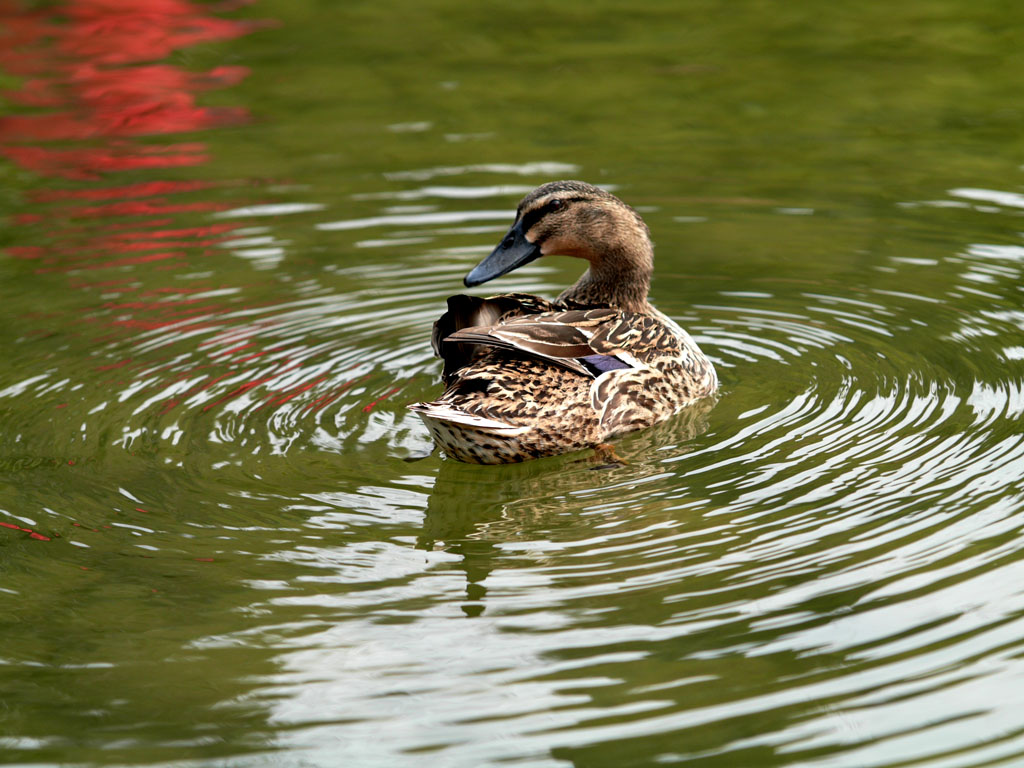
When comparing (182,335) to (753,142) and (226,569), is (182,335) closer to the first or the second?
(226,569)

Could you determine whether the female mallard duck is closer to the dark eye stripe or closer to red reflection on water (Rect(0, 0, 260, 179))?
the dark eye stripe

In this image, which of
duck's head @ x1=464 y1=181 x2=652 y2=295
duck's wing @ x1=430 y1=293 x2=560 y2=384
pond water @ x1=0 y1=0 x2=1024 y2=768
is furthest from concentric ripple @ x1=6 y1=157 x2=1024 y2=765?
duck's head @ x1=464 y1=181 x2=652 y2=295

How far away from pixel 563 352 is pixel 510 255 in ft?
3.32

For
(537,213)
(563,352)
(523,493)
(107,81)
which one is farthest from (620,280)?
(107,81)

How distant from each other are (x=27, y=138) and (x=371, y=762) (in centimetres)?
899

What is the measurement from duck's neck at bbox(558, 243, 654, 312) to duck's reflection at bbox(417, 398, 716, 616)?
914 millimetres

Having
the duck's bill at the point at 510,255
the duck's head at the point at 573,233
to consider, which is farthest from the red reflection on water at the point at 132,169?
the duck's head at the point at 573,233

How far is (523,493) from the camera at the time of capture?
6105mm

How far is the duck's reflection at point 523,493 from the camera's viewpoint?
18.4 ft

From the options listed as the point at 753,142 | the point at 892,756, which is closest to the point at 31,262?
the point at 753,142

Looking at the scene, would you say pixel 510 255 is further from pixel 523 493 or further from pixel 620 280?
pixel 523 493

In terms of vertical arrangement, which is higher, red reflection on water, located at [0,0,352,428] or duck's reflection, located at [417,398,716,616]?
red reflection on water, located at [0,0,352,428]

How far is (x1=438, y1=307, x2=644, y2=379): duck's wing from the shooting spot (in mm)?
6211

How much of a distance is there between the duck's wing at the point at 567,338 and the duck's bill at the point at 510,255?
422 millimetres
